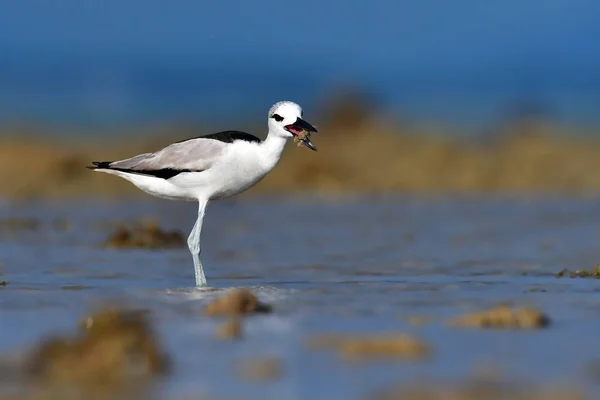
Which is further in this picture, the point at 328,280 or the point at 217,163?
the point at 217,163

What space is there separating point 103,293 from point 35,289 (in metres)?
0.55

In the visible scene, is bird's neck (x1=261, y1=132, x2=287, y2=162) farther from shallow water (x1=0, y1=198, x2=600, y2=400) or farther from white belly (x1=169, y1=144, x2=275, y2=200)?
shallow water (x1=0, y1=198, x2=600, y2=400)

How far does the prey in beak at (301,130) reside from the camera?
10641 mm

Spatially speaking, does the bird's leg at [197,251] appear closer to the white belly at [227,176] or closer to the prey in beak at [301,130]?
the white belly at [227,176]

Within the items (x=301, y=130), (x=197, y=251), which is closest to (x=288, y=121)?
(x=301, y=130)

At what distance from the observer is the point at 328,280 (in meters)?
10.6

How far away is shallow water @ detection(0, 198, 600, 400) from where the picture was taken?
21.5ft

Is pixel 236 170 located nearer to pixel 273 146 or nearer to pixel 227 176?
pixel 227 176

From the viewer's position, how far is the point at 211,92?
291ft

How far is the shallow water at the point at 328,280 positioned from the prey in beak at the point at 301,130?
1119 mm

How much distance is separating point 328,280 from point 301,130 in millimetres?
1226

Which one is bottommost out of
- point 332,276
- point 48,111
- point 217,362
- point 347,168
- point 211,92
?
point 217,362

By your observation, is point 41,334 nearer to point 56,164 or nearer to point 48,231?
point 48,231

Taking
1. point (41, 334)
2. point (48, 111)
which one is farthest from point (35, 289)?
point (48, 111)
